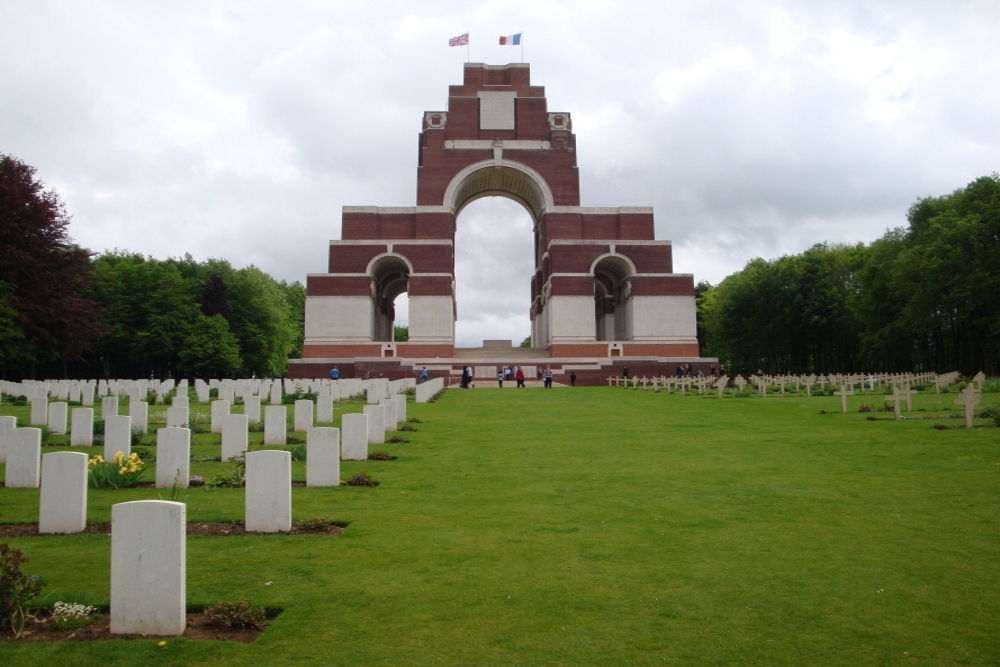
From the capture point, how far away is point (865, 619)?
12.4 feet

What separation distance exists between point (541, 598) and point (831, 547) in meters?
2.27

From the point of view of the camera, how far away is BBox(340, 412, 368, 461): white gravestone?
916 cm

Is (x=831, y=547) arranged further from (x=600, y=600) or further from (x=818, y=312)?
(x=818, y=312)

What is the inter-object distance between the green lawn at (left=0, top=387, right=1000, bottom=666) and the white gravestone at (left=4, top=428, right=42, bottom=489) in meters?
0.32

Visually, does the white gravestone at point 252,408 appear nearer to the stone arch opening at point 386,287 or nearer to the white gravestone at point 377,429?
the white gravestone at point 377,429

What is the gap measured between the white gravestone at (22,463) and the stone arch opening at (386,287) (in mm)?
36672

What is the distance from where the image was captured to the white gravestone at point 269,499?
5625 millimetres

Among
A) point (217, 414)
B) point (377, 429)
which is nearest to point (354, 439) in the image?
point (377, 429)

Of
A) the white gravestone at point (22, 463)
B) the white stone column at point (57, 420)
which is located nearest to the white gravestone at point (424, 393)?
the white stone column at point (57, 420)

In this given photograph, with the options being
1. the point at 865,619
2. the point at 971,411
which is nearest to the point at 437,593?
the point at 865,619

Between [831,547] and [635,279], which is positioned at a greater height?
[635,279]

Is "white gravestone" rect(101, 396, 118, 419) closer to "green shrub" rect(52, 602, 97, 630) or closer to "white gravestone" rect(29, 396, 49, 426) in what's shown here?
"white gravestone" rect(29, 396, 49, 426)

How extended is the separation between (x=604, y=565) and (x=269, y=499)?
264 centimetres

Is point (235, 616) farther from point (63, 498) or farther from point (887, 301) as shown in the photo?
point (887, 301)
